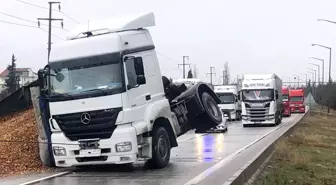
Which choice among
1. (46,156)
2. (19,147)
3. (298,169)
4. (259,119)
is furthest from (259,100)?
(46,156)

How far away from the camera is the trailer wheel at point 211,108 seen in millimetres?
15578

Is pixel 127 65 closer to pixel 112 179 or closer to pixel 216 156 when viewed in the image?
pixel 112 179

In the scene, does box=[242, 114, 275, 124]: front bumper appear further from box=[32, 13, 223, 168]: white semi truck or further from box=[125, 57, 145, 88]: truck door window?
box=[125, 57, 145, 88]: truck door window

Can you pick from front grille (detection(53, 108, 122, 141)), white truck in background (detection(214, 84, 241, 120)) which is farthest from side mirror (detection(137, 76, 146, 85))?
white truck in background (detection(214, 84, 241, 120))

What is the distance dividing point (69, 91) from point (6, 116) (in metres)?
9.56

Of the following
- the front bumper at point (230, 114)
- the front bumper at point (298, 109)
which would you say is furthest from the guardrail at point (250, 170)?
the front bumper at point (298, 109)

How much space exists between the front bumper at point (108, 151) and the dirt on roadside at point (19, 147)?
1.64 m

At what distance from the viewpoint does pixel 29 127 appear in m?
17.7

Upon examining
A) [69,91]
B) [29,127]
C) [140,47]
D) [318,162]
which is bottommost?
[318,162]

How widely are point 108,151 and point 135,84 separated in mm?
1702

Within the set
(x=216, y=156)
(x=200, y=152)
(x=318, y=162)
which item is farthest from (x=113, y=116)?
(x=318, y=162)

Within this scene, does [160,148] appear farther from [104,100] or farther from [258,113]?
[258,113]

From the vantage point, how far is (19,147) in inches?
616

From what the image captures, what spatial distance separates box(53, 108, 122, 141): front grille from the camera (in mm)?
12297
